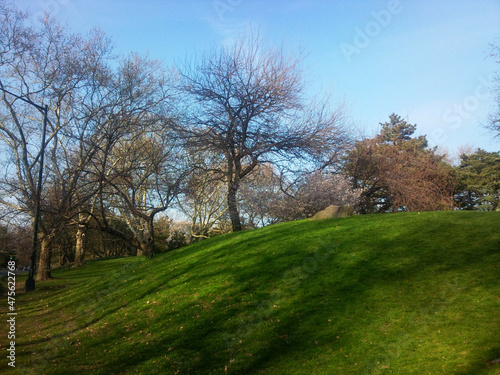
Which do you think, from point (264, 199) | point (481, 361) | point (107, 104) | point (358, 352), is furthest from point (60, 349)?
point (264, 199)

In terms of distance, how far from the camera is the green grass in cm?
515

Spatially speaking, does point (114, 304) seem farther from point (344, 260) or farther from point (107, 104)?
point (107, 104)

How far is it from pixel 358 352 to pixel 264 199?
1664cm

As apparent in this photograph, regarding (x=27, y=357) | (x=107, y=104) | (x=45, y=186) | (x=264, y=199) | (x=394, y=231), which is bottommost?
(x=27, y=357)

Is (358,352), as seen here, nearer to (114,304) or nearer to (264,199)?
(114,304)

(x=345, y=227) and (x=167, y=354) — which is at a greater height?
(x=345, y=227)

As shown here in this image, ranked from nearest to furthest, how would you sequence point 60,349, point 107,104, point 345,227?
point 60,349, point 345,227, point 107,104

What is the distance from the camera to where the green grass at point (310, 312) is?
5148 millimetres

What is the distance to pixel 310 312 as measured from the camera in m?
6.41

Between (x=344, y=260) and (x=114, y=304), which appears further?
(x=114, y=304)

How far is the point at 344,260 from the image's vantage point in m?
8.22

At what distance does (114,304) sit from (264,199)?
13232mm

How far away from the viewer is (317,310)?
6.42 m

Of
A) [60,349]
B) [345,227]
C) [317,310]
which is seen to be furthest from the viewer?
[345,227]
